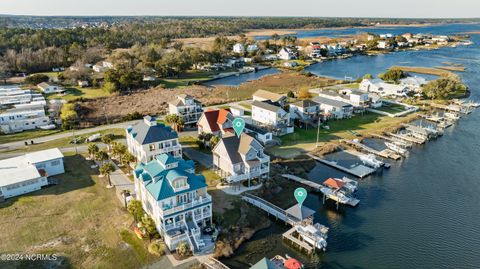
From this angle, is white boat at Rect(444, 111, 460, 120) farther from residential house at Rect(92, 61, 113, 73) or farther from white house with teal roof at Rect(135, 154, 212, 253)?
residential house at Rect(92, 61, 113, 73)

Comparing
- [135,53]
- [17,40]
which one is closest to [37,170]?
[135,53]

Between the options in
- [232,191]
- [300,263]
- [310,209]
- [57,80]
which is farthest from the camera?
[57,80]

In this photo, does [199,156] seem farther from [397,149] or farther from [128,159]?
[397,149]

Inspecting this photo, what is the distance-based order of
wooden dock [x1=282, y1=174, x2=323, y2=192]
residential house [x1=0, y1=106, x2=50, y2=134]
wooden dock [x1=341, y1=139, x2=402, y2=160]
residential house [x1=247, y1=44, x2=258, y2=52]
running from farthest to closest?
residential house [x1=247, y1=44, x2=258, y2=52]
residential house [x1=0, y1=106, x2=50, y2=134]
wooden dock [x1=341, y1=139, x2=402, y2=160]
wooden dock [x1=282, y1=174, x2=323, y2=192]

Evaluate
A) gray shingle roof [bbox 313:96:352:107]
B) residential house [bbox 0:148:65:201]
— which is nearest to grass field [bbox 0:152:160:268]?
residential house [bbox 0:148:65:201]

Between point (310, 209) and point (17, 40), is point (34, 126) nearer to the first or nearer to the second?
point (310, 209)

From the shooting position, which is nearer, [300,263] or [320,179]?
[300,263]

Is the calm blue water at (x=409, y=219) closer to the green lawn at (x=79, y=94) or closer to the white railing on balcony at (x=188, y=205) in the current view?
the white railing on balcony at (x=188, y=205)

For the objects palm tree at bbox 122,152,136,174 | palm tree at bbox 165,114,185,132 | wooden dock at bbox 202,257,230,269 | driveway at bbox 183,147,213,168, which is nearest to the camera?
wooden dock at bbox 202,257,230,269
